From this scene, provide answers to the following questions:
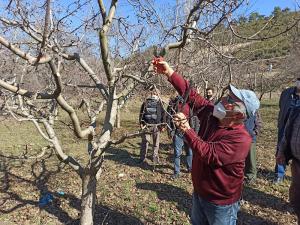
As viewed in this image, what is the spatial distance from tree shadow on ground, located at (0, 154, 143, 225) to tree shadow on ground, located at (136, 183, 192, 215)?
0.88 m

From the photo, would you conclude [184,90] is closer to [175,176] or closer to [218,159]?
[218,159]

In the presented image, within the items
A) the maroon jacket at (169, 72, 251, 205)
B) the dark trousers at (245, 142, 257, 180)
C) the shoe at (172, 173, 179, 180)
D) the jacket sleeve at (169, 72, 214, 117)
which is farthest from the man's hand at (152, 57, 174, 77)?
the shoe at (172, 173, 179, 180)

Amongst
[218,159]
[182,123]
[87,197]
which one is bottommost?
[87,197]

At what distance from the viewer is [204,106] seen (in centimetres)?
337

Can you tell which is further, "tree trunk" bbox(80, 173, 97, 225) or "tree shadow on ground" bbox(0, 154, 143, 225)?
"tree shadow on ground" bbox(0, 154, 143, 225)

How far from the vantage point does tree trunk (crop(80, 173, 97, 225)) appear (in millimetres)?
4473

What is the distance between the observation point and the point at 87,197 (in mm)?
4520

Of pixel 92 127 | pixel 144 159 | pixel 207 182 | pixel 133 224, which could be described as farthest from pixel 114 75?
pixel 144 159

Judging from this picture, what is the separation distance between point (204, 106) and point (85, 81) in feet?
13.5

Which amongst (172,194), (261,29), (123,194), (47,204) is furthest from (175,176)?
(261,29)

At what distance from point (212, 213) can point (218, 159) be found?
1.72 feet

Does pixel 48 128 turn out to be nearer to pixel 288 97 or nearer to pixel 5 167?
pixel 288 97

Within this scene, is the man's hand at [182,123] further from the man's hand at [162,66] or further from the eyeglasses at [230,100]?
the man's hand at [162,66]

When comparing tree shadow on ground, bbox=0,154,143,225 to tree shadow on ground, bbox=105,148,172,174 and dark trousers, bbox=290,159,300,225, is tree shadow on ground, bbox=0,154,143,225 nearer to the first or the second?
tree shadow on ground, bbox=105,148,172,174
